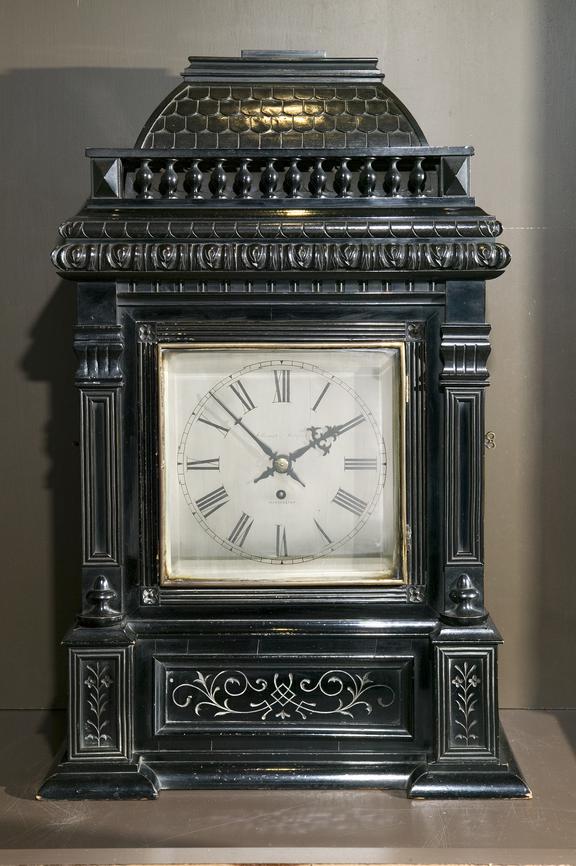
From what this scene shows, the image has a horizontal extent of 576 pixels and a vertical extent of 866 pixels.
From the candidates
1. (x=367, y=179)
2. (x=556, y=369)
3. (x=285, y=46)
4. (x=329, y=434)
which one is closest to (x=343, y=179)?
(x=367, y=179)

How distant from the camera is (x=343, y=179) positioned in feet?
5.58

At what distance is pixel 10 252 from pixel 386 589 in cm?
116

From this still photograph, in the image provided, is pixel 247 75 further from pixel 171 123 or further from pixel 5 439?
pixel 5 439

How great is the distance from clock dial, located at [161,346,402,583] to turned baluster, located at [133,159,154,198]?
307mm

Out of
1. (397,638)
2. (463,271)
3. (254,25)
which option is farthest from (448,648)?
(254,25)

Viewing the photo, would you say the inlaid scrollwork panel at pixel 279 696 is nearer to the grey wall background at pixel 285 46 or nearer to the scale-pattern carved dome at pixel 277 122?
the grey wall background at pixel 285 46

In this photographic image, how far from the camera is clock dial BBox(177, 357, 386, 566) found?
171 cm

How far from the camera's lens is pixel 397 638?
1705 millimetres

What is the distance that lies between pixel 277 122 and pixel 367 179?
224mm

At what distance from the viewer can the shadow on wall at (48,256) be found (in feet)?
6.93

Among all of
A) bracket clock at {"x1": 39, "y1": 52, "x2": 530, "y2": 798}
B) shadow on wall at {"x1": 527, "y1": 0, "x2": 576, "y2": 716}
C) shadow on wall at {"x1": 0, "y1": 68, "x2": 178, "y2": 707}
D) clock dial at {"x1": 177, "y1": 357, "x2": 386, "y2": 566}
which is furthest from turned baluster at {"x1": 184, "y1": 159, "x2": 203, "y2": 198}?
shadow on wall at {"x1": 527, "y1": 0, "x2": 576, "y2": 716}

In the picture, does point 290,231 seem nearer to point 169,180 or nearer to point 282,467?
point 169,180

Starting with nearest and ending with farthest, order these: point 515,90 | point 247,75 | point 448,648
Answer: point 448,648
point 247,75
point 515,90

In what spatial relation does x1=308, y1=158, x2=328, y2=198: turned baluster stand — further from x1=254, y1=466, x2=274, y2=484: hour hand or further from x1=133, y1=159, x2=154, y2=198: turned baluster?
x1=254, y1=466, x2=274, y2=484: hour hand
